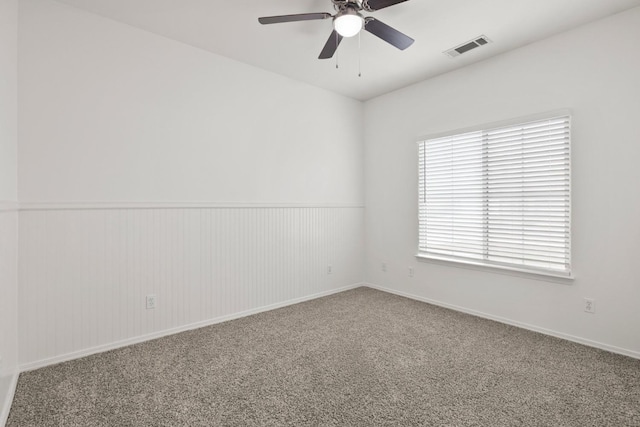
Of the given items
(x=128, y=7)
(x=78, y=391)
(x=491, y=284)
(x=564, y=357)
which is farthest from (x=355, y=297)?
(x=128, y=7)

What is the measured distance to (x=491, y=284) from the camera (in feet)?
Result: 10.8

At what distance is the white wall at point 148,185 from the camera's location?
7.70 ft

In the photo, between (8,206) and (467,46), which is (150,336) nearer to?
(8,206)

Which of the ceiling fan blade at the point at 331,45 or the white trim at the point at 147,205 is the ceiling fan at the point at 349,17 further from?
the white trim at the point at 147,205

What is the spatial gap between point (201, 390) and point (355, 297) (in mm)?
2421

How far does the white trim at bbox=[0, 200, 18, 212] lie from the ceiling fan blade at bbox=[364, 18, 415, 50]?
8.23ft

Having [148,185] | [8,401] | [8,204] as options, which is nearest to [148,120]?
[148,185]

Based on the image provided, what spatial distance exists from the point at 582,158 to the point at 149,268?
393 cm

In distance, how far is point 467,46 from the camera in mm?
3035

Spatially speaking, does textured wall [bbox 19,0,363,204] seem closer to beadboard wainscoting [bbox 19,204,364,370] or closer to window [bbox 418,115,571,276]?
beadboard wainscoting [bbox 19,204,364,370]

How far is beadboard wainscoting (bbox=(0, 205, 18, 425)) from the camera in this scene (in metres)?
1.77

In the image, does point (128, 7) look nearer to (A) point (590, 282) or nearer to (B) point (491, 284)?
(B) point (491, 284)

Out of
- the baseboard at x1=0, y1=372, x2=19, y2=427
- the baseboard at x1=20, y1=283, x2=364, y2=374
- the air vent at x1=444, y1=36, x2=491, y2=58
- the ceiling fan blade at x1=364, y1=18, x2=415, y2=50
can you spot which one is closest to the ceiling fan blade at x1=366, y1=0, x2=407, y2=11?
the ceiling fan blade at x1=364, y1=18, x2=415, y2=50

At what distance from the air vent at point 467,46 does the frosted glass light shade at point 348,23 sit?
56.1 inches
